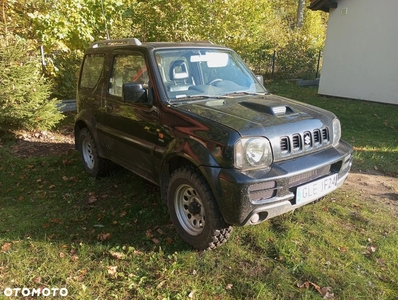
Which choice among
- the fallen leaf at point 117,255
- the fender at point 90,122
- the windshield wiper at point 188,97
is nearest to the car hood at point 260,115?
the windshield wiper at point 188,97

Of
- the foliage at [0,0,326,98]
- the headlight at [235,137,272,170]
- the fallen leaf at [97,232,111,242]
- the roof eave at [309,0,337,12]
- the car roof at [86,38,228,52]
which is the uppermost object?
the roof eave at [309,0,337,12]

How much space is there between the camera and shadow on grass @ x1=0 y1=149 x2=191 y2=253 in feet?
11.9

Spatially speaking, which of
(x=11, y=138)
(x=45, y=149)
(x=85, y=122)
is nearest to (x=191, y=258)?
(x=85, y=122)

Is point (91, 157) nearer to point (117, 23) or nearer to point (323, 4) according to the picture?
point (117, 23)

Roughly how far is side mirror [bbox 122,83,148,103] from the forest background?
4302mm

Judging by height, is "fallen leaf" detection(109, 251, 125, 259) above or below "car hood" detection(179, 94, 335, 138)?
below

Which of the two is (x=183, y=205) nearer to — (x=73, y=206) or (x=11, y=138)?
(x=73, y=206)

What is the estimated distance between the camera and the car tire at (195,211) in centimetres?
305

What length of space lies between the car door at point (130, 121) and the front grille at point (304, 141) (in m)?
1.36

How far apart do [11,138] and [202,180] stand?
5724 mm

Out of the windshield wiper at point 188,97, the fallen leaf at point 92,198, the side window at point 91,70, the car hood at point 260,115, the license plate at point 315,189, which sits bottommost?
the fallen leaf at point 92,198

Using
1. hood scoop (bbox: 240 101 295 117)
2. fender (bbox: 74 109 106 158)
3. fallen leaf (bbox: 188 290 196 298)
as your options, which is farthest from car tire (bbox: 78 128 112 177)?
fallen leaf (bbox: 188 290 196 298)

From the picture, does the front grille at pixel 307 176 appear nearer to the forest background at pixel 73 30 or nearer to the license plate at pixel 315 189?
the license plate at pixel 315 189

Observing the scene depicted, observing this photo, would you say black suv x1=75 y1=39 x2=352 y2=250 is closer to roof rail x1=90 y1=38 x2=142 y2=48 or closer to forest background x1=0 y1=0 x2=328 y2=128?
roof rail x1=90 y1=38 x2=142 y2=48
